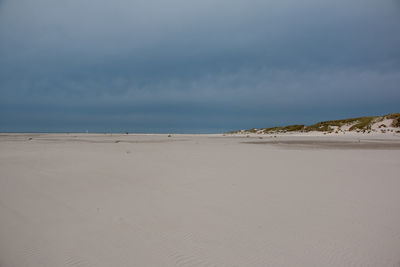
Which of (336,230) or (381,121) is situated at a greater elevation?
(381,121)

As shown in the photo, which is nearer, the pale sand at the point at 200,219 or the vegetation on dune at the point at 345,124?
the pale sand at the point at 200,219

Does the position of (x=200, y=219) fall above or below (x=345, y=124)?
below

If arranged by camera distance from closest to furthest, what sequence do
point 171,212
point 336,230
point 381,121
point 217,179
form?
1. point 336,230
2. point 171,212
3. point 217,179
4. point 381,121

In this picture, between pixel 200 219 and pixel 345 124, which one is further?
pixel 345 124

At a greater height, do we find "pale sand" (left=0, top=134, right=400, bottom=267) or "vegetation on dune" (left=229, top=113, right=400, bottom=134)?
"vegetation on dune" (left=229, top=113, right=400, bottom=134)

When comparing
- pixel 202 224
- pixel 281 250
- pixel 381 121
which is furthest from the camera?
pixel 381 121

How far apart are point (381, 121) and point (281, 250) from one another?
38.0 metres

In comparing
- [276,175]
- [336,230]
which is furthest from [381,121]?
[336,230]

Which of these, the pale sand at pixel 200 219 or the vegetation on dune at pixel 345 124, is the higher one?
the vegetation on dune at pixel 345 124

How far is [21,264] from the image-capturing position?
220 cm

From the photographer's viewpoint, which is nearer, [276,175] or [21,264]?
[21,264]

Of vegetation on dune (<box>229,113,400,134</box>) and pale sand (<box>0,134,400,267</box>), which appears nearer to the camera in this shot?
A: pale sand (<box>0,134,400,267</box>)

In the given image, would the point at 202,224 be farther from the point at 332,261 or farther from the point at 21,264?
the point at 21,264

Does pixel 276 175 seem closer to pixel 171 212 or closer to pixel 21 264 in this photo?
pixel 171 212
